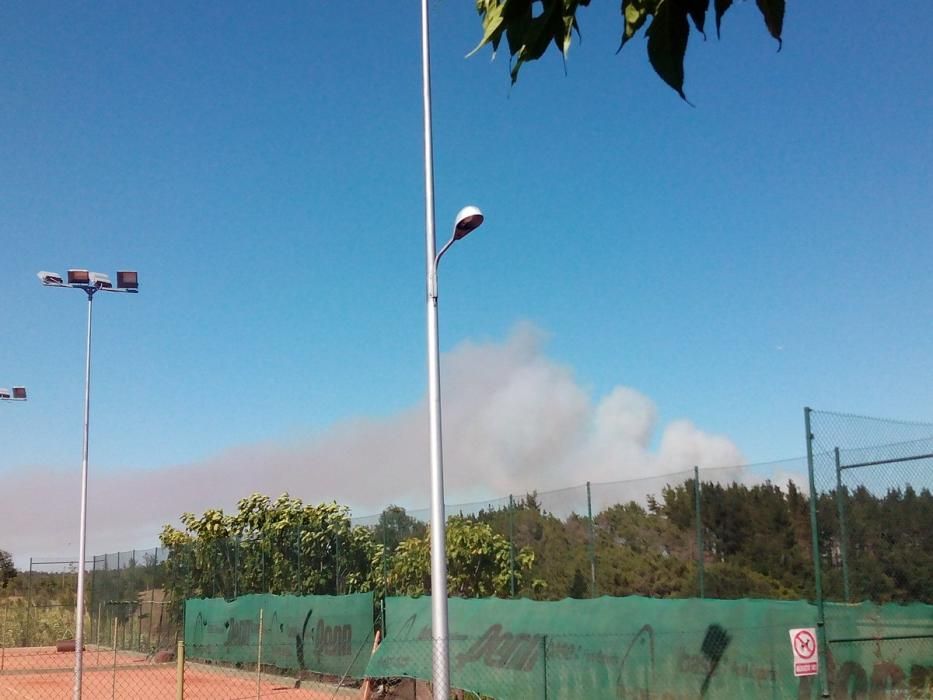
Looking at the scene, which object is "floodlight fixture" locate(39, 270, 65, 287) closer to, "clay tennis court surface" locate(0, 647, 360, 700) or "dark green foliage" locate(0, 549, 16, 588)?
"clay tennis court surface" locate(0, 647, 360, 700)

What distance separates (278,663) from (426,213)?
17510 millimetres

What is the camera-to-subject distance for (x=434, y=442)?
9.82 meters

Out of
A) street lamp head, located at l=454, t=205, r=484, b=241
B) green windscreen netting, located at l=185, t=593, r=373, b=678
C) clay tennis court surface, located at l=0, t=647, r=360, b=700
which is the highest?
street lamp head, located at l=454, t=205, r=484, b=241

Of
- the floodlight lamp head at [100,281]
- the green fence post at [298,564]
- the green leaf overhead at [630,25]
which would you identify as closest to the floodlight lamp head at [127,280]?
the floodlight lamp head at [100,281]

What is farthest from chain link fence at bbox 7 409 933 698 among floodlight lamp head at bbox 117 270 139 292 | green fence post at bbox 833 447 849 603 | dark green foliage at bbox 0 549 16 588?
dark green foliage at bbox 0 549 16 588

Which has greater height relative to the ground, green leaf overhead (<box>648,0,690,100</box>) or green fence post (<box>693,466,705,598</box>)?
green leaf overhead (<box>648,0,690,100</box>)

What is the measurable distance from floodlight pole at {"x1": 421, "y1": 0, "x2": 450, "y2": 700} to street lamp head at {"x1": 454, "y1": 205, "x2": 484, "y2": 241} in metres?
0.44

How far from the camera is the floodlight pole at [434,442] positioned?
9.24m

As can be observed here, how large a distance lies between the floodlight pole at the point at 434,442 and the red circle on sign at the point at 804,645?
3883 millimetres

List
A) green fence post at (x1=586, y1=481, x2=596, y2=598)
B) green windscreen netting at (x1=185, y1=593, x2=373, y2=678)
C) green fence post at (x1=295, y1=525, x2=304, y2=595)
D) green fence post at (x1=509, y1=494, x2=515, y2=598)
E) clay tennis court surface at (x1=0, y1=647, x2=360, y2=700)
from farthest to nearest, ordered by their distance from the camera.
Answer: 1. green fence post at (x1=295, y1=525, x2=304, y2=595)
2. clay tennis court surface at (x1=0, y1=647, x2=360, y2=700)
3. green windscreen netting at (x1=185, y1=593, x2=373, y2=678)
4. green fence post at (x1=509, y1=494, x2=515, y2=598)
5. green fence post at (x1=586, y1=481, x2=596, y2=598)

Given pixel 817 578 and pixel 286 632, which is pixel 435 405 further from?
pixel 286 632

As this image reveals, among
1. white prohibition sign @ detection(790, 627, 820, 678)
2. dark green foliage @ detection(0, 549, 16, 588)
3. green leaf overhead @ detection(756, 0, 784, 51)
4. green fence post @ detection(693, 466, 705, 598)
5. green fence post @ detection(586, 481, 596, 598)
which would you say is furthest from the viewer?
dark green foliage @ detection(0, 549, 16, 588)

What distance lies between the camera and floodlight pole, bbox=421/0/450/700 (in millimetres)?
9242

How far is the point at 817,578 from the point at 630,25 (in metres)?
10.3
